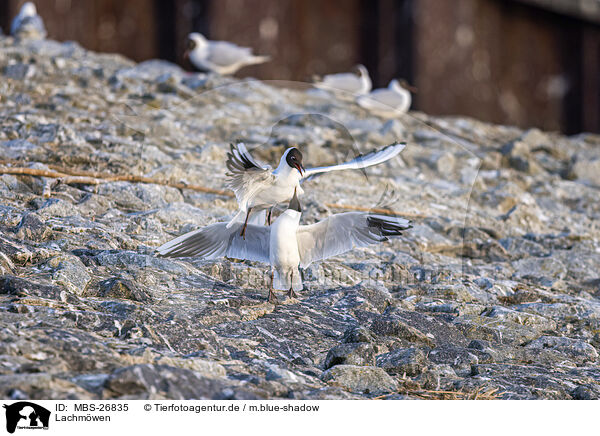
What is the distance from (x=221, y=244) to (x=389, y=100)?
3.50 meters

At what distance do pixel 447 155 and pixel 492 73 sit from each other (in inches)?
117

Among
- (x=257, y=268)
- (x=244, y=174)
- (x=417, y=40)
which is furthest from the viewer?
(x=417, y=40)

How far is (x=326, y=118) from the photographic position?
4.30 m

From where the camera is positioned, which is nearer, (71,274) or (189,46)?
(71,274)

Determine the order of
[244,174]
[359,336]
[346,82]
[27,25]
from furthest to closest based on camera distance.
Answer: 1. [346,82]
2. [27,25]
3. [244,174]
4. [359,336]

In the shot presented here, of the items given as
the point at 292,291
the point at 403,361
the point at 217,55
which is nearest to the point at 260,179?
the point at 292,291

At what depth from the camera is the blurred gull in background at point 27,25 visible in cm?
554

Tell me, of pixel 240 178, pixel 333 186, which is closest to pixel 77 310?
pixel 240 178

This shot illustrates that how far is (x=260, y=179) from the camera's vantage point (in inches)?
102

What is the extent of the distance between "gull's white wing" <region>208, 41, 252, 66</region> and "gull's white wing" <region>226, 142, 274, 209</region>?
337 centimetres

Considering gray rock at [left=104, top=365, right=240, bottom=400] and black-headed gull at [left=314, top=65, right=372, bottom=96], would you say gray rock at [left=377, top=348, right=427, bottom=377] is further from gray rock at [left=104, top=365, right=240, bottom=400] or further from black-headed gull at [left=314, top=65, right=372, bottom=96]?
black-headed gull at [left=314, top=65, right=372, bottom=96]

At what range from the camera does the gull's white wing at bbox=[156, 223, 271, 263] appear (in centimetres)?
273

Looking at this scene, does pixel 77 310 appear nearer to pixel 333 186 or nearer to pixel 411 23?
pixel 333 186
